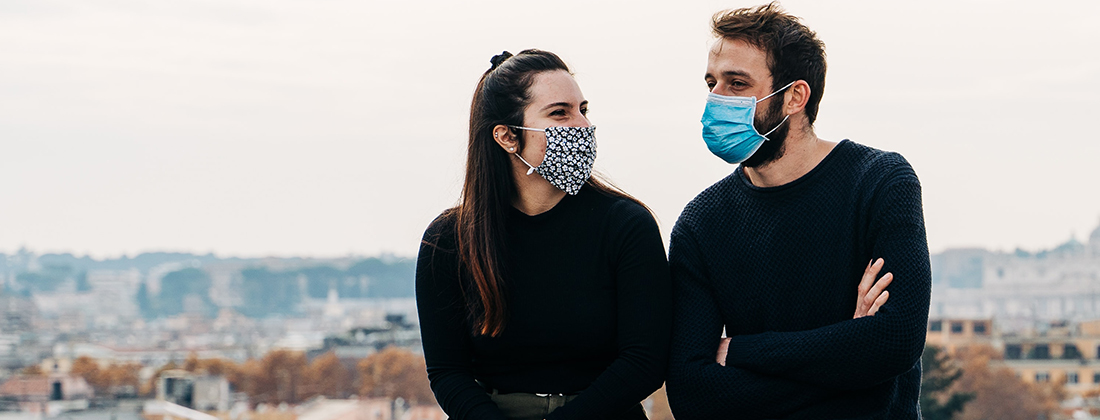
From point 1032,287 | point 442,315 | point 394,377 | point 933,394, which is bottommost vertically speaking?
point 394,377

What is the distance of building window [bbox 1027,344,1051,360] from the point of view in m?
54.9

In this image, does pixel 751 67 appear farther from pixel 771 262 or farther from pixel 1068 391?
pixel 1068 391

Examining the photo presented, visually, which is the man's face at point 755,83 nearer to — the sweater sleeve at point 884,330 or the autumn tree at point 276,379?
the sweater sleeve at point 884,330

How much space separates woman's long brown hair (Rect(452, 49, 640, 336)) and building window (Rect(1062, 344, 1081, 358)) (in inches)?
2282

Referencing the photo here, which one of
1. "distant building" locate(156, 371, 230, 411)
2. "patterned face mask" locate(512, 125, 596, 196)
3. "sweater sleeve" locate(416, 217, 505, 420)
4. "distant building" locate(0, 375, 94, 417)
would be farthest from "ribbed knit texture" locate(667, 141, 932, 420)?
"distant building" locate(0, 375, 94, 417)

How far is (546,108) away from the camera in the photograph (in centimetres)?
314

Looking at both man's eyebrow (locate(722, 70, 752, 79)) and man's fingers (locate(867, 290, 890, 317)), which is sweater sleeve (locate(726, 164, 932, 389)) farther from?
man's eyebrow (locate(722, 70, 752, 79))

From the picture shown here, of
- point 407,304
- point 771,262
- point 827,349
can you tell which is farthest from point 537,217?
point 407,304

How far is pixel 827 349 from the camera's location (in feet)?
9.19

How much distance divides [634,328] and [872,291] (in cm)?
63

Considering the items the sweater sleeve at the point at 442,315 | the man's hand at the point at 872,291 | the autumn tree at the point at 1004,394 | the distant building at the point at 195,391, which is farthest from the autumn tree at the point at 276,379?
the man's hand at the point at 872,291

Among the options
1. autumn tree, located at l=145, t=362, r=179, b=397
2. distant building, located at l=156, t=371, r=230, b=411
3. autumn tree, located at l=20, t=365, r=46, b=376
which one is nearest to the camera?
distant building, located at l=156, t=371, r=230, b=411

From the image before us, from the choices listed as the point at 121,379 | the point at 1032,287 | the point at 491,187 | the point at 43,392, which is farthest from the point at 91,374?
the point at 1032,287

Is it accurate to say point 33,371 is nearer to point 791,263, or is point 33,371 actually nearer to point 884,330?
point 791,263
